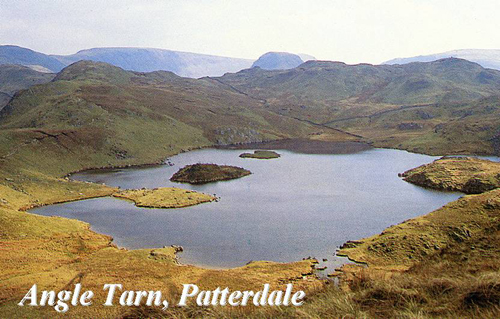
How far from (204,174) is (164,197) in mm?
25715

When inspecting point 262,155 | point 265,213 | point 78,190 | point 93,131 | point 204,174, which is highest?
point 93,131

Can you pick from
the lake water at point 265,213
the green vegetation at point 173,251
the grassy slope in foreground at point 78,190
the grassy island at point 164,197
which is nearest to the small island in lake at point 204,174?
the lake water at point 265,213

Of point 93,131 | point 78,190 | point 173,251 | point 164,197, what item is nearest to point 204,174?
point 164,197

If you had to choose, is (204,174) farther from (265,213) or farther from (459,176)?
(459,176)

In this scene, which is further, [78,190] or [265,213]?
[78,190]

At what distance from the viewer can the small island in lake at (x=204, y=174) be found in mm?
105688

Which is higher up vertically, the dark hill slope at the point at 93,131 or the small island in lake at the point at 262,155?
the dark hill slope at the point at 93,131

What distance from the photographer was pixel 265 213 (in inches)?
2854

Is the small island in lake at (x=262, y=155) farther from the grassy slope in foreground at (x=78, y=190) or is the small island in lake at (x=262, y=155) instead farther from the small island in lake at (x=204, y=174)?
the small island in lake at (x=204, y=174)

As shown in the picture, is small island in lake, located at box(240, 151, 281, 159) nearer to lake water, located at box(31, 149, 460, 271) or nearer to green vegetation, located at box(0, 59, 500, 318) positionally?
lake water, located at box(31, 149, 460, 271)

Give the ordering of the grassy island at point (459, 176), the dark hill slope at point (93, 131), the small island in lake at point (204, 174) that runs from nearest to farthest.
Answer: the grassy island at point (459, 176) → the small island in lake at point (204, 174) → the dark hill slope at point (93, 131)

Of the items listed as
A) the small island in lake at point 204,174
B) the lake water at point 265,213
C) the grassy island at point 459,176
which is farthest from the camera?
the small island in lake at point 204,174

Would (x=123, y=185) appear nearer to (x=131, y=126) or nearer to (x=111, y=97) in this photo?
(x=131, y=126)

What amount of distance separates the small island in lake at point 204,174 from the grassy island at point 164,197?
16.0 metres
